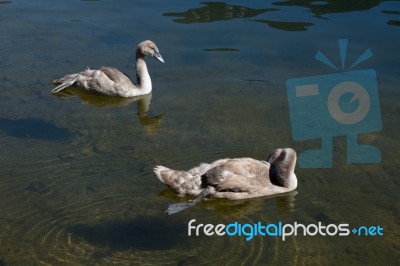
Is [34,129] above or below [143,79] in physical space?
below

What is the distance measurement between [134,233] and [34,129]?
154 inches

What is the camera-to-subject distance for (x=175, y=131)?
1192cm

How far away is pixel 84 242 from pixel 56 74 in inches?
261

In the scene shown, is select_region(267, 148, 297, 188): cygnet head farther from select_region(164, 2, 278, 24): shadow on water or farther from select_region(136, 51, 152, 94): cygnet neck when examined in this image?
select_region(164, 2, 278, 24): shadow on water

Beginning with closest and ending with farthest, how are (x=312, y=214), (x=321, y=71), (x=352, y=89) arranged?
(x=312, y=214), (x=352, y=89), (x=321, y=71)

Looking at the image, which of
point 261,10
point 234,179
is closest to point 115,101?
point 234,179

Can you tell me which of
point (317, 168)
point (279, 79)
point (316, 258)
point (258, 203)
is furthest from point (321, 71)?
point (316, 258)

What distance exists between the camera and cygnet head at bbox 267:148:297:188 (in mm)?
9898

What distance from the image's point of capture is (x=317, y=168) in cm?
1062

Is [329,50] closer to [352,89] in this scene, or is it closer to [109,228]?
[352,89]
